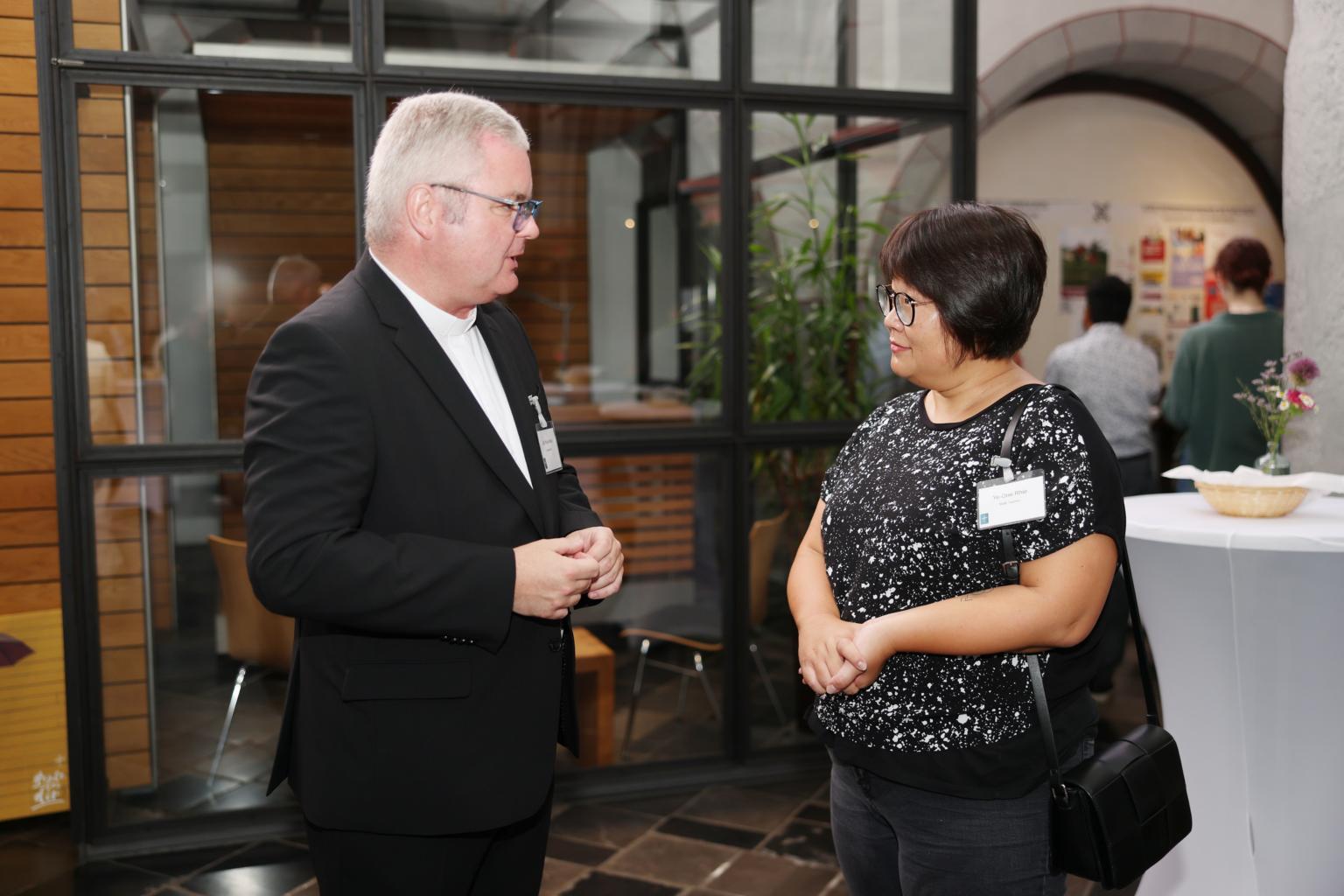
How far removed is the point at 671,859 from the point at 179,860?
147cm

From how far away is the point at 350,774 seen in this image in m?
1.71

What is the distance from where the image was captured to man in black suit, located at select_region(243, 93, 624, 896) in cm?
160

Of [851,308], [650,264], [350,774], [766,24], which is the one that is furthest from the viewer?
[650,264]

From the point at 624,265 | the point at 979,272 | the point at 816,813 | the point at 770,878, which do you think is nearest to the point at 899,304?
the point at 979,272

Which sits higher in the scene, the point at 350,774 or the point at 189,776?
the point at 350,774

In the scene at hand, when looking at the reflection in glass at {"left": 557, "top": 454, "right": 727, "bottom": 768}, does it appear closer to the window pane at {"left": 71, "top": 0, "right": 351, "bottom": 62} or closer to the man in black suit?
the window pane at {"left": 71, "top": 0, "right": 351, "bottom": 62}

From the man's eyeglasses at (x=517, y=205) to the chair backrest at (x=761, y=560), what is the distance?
2491 millimetres

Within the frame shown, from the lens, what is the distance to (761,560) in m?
4.25

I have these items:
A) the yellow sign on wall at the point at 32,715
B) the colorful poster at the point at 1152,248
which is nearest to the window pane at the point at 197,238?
the yellow sign on wall at the point at 32,715

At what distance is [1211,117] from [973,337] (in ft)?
22.0

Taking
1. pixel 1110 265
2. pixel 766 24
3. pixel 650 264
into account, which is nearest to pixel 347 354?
pixel 766 24

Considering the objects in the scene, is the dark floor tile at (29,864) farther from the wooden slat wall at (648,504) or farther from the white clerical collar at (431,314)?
the white clerical collar at (431,314)

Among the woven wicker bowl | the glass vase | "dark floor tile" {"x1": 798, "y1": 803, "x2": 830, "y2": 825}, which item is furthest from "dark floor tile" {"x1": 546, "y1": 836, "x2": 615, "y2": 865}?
the glass vase

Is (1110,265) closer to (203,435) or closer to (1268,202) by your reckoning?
(1268,202)
